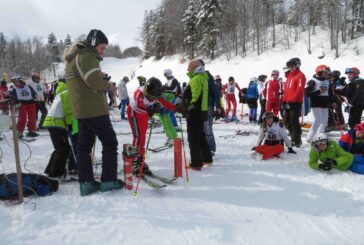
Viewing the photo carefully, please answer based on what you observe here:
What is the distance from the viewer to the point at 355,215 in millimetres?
3893

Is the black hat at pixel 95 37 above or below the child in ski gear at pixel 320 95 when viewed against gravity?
above

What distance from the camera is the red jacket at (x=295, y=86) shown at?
23.5ft

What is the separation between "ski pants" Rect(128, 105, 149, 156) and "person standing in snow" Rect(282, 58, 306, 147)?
12.0 feet

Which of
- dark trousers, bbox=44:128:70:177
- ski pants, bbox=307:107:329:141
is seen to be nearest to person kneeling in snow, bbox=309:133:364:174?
ski pants, bbox=307:107:329:141

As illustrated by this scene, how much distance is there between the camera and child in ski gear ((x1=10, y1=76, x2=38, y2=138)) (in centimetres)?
938

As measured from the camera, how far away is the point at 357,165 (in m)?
5.42

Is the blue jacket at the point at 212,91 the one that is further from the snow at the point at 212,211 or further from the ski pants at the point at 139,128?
the ski pants at the point at 139,128

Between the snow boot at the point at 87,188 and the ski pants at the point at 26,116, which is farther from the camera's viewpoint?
the ski pants at the point at 26,116

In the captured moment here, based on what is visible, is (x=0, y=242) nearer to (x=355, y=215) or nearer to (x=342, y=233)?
(x=342, y=233)

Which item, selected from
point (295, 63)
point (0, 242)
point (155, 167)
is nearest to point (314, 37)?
point (295, 63)

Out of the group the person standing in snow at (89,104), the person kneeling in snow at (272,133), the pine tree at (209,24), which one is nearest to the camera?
the person standing in snow at (89,104)

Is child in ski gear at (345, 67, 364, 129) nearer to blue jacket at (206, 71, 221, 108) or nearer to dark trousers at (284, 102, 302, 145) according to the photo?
dark trousers at (284, 102, 302, 145)

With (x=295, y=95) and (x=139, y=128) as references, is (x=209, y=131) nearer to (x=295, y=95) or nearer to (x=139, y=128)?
(x=139, y=128)

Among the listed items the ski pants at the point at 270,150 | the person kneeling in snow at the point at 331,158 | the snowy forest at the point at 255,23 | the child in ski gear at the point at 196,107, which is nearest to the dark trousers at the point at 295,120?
the ski pants at the point at 270,150
